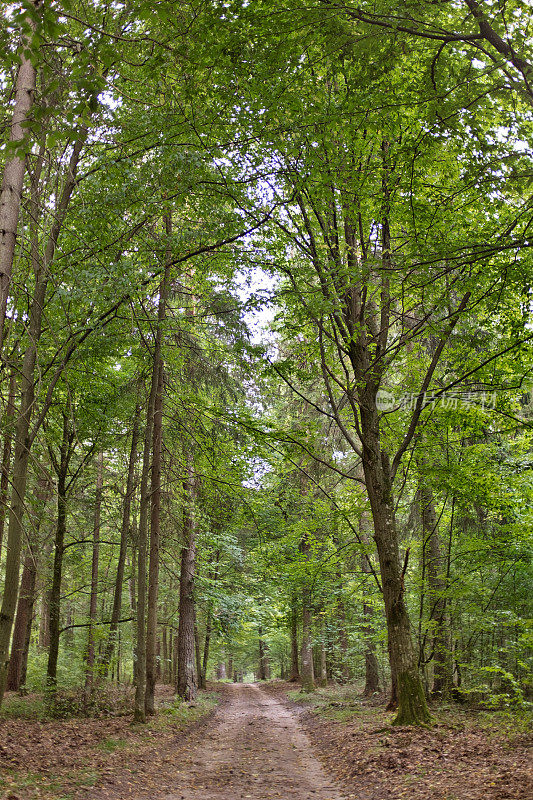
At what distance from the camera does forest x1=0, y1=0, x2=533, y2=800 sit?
5.18 metres

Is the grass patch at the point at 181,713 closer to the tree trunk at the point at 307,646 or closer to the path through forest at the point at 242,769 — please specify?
the path through forest at the point at 242,769

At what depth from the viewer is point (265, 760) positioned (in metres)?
8.42

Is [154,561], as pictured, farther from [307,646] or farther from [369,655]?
[307,646]

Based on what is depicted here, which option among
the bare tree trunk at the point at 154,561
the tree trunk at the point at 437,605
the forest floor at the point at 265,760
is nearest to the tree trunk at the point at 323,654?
the tree trunk at the point at 437,605

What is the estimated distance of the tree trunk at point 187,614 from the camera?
14734 millimetres

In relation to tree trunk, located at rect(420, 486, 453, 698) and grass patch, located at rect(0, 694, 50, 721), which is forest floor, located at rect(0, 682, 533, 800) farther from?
tree trunk, located at rect(420, 486, 453, 698)

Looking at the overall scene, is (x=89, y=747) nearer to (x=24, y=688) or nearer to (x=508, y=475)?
(x=24, y=688)

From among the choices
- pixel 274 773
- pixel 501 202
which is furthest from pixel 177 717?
pixel 501 202

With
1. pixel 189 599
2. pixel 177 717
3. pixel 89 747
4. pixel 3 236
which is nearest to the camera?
pixel 3 236

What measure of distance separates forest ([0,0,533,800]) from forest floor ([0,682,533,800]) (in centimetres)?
7

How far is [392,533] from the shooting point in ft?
28.9

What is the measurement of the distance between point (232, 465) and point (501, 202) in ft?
24.4

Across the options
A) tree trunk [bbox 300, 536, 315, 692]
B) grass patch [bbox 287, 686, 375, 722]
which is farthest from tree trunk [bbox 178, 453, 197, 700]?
tree trunk [bbox 300, 536, 315, 692]

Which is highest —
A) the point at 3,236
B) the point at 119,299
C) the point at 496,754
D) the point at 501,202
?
the point at 501,202
